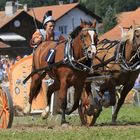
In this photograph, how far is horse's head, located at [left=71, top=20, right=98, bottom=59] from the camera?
11.3 metres

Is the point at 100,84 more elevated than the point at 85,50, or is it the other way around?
the point at 85,50

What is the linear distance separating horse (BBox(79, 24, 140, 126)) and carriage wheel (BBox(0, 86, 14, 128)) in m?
1.62

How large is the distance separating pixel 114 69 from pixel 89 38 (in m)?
1.70

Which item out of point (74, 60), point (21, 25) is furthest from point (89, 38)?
point (21, 25)

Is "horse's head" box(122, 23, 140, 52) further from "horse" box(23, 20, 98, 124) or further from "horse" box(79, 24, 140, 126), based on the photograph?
"horse" box(23, 20, 98, 124)

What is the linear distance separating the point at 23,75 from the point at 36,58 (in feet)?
4.82

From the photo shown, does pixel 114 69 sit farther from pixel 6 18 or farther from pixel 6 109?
pixel 6 18

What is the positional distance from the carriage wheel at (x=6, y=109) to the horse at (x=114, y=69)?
63.7 inches

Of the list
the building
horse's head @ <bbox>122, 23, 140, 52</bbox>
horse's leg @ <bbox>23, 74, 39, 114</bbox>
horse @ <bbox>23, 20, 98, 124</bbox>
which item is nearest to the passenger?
horse's leg @ <bbox>23, 74, 39, 114</bbox>

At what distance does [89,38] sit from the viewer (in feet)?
37.6

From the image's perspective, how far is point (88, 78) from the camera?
1255cm

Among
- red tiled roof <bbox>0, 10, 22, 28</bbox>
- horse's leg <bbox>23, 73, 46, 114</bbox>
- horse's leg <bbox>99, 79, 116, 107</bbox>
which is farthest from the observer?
red tiled roof <bbox>0, 10, 22, 28</bbox>

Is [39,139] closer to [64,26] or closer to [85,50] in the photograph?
[85,50]

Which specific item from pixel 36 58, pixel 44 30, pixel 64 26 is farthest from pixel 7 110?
pixel 64 26
